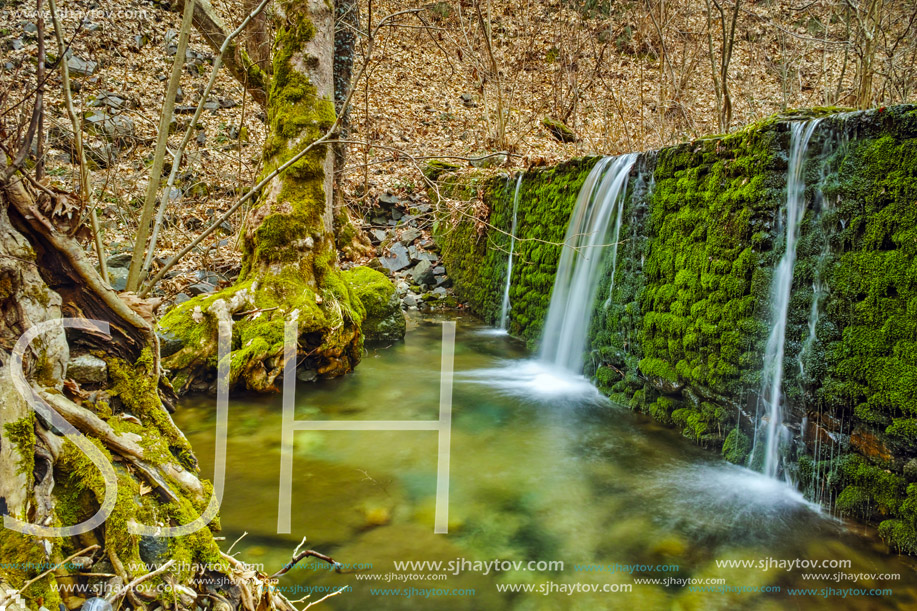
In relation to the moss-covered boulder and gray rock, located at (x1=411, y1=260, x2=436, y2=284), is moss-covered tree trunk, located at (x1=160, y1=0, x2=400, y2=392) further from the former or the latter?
gray rock, located at (x1=411, y1=260, x2=436, y2=284)

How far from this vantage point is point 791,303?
348cm

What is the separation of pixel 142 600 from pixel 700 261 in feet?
13.9

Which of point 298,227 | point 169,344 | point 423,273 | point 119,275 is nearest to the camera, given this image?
point 169,344

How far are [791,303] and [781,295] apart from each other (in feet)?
0.33

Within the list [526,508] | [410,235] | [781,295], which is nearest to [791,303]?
[781,295]

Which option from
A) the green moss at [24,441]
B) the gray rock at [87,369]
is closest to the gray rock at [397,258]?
the gray rock at [87,369]

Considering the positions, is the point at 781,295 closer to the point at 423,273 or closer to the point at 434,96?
the point at 423,273

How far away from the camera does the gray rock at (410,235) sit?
37.1ft

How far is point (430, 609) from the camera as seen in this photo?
243cm

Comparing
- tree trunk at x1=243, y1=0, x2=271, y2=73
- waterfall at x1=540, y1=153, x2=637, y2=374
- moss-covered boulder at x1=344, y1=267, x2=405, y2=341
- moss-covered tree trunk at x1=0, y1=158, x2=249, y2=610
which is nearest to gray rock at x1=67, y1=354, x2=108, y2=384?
moss-covered tree trunk at x1=0, y1=158, x2=249, y2=610

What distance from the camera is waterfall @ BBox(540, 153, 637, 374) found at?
5.61 metres

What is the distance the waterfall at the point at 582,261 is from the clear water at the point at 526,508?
1192 mm

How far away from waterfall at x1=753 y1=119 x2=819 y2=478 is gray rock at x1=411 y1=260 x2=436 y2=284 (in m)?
7.69

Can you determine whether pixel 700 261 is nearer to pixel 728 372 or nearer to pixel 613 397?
pixel 728 372
